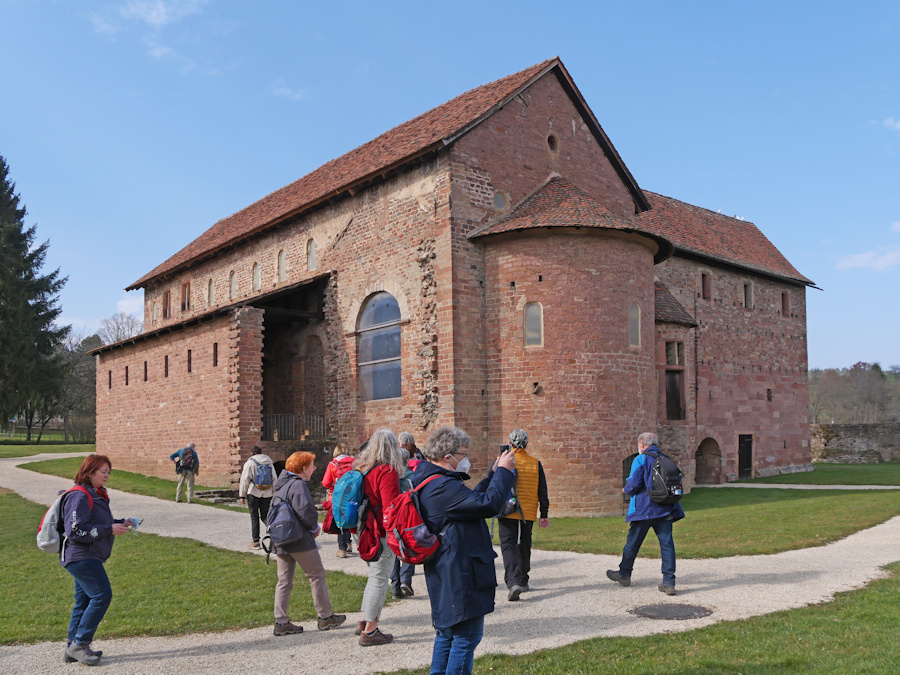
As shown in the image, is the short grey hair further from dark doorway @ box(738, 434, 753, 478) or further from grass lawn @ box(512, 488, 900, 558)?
dark doorway @ box(738, 434, 753, 478)

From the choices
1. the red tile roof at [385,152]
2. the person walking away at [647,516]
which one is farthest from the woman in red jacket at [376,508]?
the red tile roof at [385,152]

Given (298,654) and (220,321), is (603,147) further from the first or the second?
(298,654)

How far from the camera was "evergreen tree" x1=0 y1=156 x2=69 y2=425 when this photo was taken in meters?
40.8

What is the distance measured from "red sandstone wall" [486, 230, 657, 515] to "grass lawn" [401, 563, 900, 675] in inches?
367

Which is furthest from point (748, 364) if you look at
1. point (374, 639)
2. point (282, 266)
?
point (374, 639)

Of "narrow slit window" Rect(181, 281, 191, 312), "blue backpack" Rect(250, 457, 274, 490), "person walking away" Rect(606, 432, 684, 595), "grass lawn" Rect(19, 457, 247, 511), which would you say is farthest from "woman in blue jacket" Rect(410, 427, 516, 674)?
"narrow slit window" Rect(181, 281, 191, 312)

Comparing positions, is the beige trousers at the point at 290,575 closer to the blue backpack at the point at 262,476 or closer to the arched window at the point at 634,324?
the blue backpack at the point at 262,476

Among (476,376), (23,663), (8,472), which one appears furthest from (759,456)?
(8,472)

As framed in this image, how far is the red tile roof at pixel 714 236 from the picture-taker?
89.2 ft

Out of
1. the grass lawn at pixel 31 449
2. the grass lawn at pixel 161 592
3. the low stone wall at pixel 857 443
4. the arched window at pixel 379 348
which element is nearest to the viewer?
the grass lawn at pixel 161 592

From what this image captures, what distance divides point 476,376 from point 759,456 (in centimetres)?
1703

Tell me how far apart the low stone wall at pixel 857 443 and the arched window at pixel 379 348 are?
29529 millimetres

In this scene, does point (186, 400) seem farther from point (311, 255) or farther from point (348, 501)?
point (348, 501)

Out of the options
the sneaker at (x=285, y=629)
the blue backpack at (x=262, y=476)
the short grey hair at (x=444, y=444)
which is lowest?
the sneaker at (x=285, y=629)
